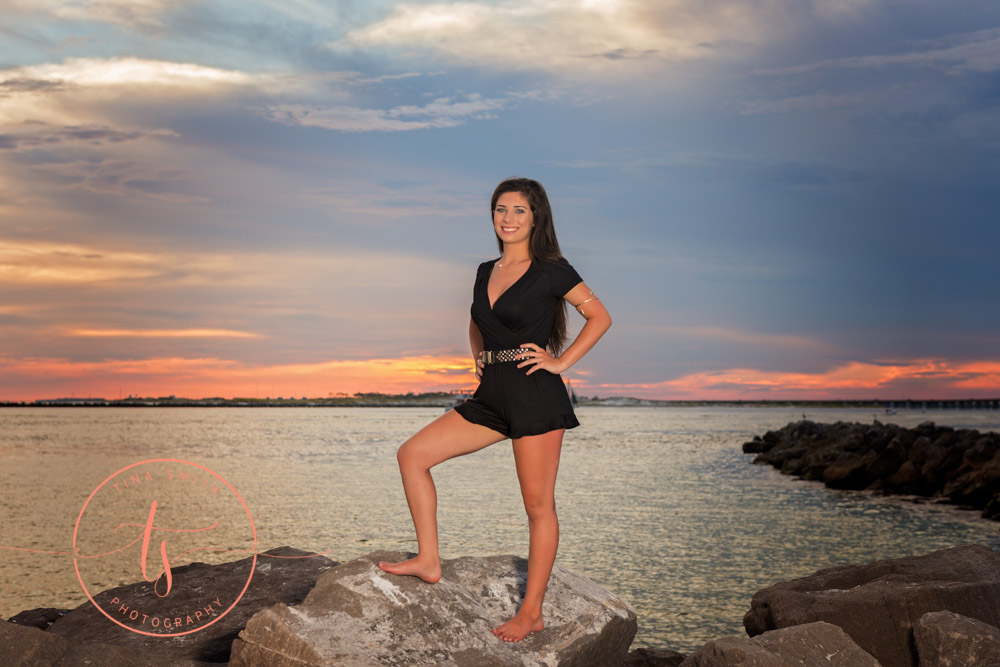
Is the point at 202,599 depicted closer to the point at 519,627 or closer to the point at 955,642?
the point at 519,627

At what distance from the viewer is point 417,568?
16.8 feet

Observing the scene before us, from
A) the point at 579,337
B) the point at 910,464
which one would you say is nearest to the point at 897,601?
the point at 579,337

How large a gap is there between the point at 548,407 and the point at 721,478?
2836 cm

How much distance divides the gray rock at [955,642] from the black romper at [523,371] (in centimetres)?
267

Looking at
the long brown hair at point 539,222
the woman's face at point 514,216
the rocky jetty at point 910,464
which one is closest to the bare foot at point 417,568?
the long brown hair at point 539,222

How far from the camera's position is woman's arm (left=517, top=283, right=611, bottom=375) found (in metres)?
4.95

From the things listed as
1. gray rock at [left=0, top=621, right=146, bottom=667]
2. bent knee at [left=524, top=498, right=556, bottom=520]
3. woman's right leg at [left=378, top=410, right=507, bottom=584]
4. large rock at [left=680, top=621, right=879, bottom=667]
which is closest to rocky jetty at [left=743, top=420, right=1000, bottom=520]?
large rock at [left=680, top=621, right=879, bottom=667]

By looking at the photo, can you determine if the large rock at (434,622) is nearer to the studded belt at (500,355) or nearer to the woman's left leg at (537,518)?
the woman's left leg at (537,518)

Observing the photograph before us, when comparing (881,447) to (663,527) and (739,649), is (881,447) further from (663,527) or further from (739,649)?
(739,649)

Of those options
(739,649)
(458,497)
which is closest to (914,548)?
(458,497)

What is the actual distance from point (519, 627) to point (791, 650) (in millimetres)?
1541

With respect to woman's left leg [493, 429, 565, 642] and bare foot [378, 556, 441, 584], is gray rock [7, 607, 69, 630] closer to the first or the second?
bare foot [378, 556, 441, 584]

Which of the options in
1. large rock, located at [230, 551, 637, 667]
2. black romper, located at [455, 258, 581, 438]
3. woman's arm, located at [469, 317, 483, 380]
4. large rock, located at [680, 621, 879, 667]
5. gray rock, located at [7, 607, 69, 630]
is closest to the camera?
large rock, located at [230, 551, 637, 667]

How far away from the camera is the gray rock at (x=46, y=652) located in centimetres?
486
